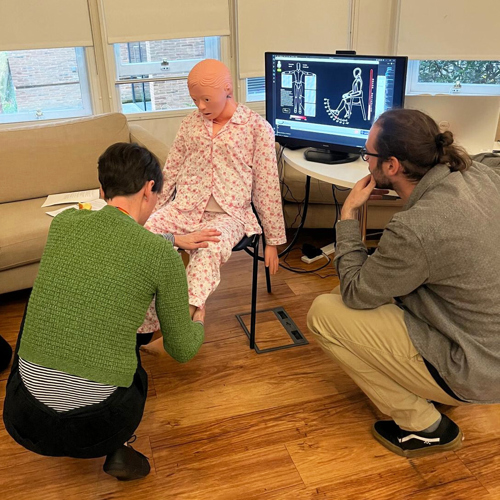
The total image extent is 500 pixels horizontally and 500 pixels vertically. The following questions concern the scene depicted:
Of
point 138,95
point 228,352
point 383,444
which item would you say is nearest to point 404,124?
point 383,444

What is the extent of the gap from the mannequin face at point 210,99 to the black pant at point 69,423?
1.10 m

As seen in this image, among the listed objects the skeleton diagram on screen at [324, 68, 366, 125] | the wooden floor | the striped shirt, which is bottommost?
the wooden floor

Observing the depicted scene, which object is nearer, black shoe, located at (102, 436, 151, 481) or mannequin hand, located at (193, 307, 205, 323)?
black shoe, located at (102, 436, 151, 481)

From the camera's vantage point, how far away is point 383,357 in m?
1.62

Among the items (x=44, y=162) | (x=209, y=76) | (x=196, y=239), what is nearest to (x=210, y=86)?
(x=209, y=76)

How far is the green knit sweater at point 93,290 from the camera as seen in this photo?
132 centimetres

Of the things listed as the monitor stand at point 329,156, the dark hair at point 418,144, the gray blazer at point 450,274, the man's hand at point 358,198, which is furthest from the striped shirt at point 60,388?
the monitor stand at point 329,156

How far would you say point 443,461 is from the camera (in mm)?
1696

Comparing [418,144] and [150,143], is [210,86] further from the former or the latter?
[150,143]

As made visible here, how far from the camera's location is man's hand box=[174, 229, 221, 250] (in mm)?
1942

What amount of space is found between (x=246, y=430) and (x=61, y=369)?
0.74 meters

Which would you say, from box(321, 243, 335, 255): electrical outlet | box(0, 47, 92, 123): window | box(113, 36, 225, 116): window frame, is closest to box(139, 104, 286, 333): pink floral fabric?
box(321, 243, 335, 255): electrical outlet

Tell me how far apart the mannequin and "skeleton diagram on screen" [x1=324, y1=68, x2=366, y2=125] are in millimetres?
474

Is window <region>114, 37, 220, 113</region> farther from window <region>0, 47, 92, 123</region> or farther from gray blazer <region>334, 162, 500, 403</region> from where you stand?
gray blazer <region>334, 162, 500, 403</region>
